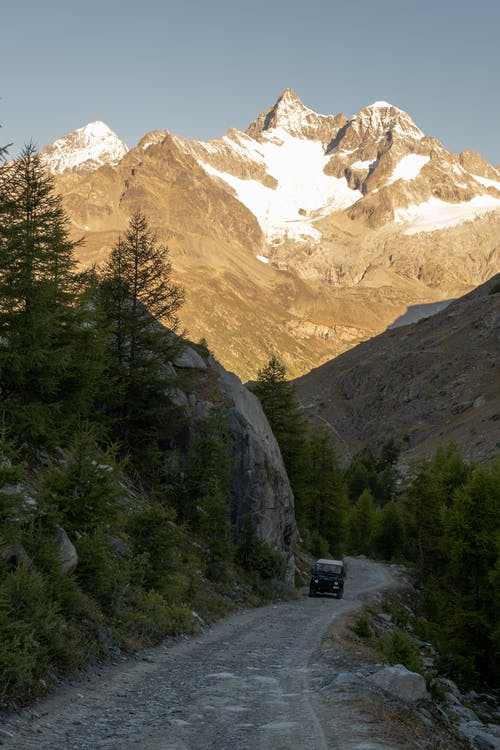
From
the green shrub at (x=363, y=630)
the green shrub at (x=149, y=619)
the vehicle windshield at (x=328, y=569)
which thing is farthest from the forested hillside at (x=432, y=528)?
the green shrub at (x=149, y=619)

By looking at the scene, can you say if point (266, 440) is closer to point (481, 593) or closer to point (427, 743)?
point (481, 593)

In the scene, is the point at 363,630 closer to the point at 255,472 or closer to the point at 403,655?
the point at 403,655

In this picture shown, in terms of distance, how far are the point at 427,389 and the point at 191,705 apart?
141941mm

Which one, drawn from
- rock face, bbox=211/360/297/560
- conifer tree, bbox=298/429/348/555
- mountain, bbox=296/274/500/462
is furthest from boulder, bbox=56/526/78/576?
mountain, bbox=296/274/500/462

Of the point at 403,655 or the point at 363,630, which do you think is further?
the point at 363,630

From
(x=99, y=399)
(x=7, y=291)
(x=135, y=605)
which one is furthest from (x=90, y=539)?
(x=99, y=399)

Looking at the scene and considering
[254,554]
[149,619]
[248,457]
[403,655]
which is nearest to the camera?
[149,619]

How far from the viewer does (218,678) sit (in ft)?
47.3

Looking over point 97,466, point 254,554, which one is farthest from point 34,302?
point 254,554

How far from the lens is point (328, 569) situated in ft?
132

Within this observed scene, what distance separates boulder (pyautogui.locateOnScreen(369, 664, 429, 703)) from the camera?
13297 mm

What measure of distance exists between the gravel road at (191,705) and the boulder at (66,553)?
2252mm

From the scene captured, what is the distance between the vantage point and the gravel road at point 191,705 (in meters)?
9.93

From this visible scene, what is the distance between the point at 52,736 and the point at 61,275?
14.8 metres
